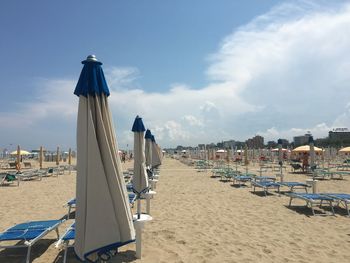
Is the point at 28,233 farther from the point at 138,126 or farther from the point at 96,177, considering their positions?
the point at 138,126

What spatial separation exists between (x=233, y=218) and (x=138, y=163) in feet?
9.74

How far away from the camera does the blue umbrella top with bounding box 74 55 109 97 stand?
3.26 m

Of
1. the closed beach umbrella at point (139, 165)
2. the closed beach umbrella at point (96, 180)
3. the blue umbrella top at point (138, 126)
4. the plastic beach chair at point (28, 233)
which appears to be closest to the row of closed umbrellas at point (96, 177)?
the closed beach umbrella at point (96, 180)

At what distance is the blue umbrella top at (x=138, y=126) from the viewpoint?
21.0 feet

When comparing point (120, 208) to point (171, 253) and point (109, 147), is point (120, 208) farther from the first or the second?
point (171, 253)

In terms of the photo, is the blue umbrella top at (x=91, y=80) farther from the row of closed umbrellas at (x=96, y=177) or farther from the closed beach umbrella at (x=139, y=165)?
the closed beach umbrella at (x=139, y=165)

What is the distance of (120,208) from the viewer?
3227mm

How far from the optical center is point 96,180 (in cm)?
315

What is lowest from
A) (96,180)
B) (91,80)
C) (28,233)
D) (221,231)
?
(221,231)

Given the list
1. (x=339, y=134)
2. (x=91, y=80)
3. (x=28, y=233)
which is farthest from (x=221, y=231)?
(x=339, y=134)

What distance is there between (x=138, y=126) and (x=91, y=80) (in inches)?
126

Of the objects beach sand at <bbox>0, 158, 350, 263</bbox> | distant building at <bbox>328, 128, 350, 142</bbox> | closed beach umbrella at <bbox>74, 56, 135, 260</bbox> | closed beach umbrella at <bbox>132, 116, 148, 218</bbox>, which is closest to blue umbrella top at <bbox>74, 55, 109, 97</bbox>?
closed beach umbrella at <bbox>74, 56, 135, 260</bbox>

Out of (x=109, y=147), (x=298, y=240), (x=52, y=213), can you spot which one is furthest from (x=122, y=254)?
(x=52, y=213)

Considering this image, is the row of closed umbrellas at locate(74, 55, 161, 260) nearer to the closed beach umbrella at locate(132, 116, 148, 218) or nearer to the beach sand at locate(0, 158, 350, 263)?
the beach sand at locate(0, 158, 350, 263)
